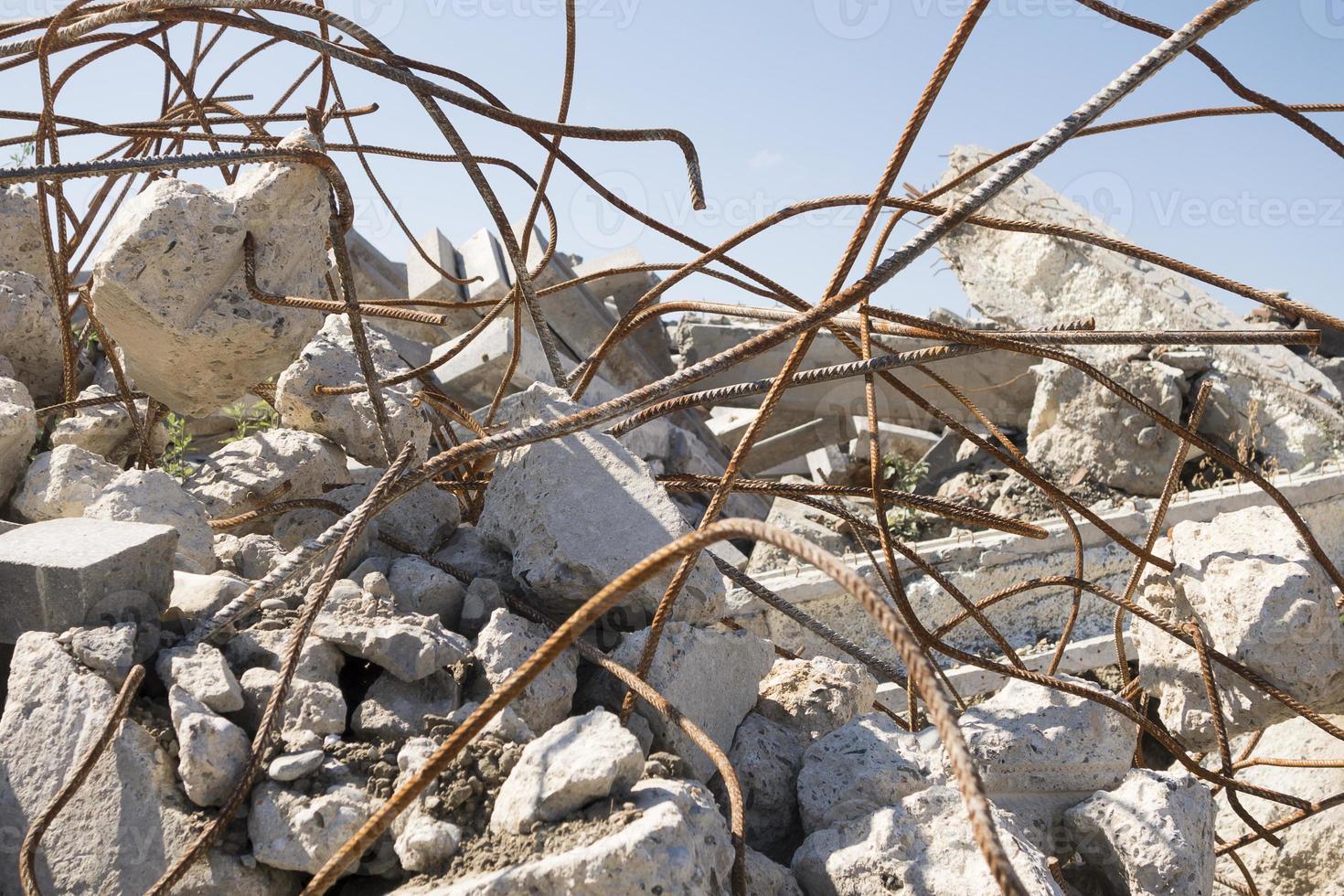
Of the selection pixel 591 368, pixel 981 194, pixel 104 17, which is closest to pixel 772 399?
pixel 981 194

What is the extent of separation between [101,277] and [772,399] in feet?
5.36

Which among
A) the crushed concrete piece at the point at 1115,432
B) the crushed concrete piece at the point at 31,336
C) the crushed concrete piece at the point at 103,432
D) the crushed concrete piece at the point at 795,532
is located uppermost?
the crushed concrete piece at the point at 31,336

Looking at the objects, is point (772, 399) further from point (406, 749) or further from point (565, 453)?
point (406, 749)

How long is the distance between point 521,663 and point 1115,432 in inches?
266

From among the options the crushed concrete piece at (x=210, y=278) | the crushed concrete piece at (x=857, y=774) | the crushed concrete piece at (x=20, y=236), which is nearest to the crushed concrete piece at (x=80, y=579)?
the crushed concrete piece at (x=210, y=278)

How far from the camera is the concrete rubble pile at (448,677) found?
1.79 metres

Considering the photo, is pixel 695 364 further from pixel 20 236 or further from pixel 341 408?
pixel 20 236

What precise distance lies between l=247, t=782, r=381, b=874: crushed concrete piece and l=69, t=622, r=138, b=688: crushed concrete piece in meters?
0.39

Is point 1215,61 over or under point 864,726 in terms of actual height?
over

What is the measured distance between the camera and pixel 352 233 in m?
8.75

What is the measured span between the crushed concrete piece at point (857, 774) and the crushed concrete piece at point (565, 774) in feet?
1.90

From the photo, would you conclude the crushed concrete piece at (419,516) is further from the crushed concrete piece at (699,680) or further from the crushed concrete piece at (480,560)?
the crushed concrete piece at (699,680)

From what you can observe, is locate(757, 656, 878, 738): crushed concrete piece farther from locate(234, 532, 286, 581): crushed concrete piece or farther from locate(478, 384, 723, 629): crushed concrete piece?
locate(234, 532, 286, 581): crushed concrete piece

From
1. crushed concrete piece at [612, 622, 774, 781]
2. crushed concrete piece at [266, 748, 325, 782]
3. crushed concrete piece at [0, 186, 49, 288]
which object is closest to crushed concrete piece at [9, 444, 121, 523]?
crushed concrete piece at [266, 748, 325, 782]
